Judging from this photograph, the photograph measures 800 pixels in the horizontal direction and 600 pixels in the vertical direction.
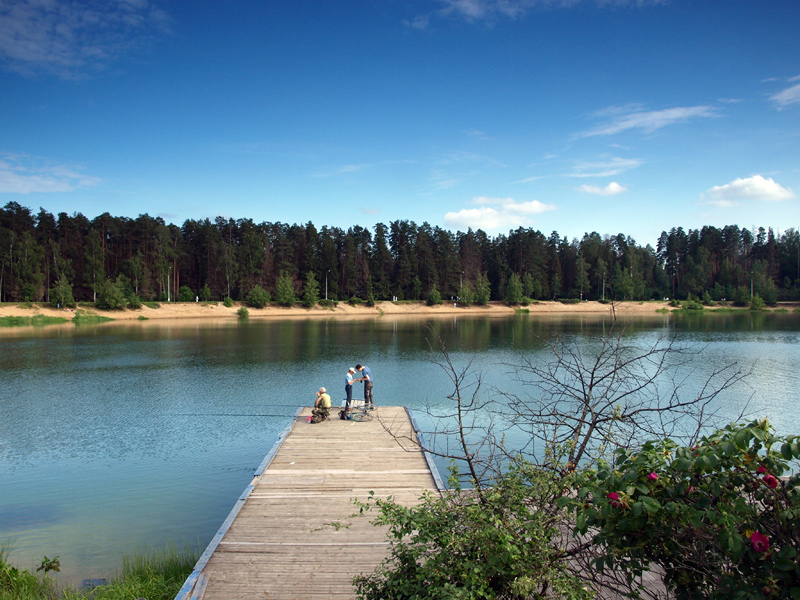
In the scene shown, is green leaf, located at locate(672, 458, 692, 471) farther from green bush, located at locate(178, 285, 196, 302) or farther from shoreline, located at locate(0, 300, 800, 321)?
green bush, located at locate(178, 285, 196, 302)

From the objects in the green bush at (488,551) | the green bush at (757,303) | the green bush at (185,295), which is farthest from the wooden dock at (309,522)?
the green bush at (757,303)

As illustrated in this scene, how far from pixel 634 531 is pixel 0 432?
19342 mm

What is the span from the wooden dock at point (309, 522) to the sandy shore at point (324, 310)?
231 ft

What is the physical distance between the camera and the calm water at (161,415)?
10.1 meters

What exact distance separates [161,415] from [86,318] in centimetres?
6020

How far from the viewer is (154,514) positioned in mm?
10586

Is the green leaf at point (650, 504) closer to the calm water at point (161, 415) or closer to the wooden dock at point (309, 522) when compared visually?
the wooden dock at point (309, 522)

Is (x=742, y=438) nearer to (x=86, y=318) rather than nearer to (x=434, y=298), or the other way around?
(x=86, y=318)

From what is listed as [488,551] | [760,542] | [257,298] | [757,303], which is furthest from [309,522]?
[757,303]

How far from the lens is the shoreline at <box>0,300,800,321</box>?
71.4m

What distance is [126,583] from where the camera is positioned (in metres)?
7.36

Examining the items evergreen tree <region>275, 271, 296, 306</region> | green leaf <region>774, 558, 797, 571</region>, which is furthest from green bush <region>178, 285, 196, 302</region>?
green leaf <region>774, 558, 797, 571</region>

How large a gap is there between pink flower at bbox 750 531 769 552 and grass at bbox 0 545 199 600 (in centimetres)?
684

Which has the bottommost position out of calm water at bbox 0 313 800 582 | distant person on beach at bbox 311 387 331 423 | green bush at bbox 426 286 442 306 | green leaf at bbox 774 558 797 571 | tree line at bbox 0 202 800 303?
calm water at bbox 0 313 800 582
